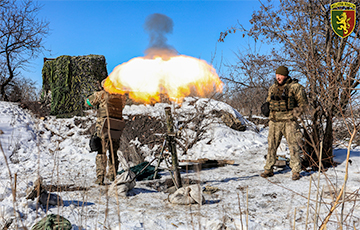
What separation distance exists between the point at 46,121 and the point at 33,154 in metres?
3.37

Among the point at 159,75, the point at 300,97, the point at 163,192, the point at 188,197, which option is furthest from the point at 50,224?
the point at 300,97

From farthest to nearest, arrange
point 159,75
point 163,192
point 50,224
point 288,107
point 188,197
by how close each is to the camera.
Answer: point 288,107 < point 159,75 < point 163,192 < point 188,197 < point 50,224

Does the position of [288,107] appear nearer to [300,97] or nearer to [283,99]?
[283,99]

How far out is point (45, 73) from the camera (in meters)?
12.9

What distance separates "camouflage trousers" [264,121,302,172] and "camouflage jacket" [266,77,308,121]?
151 millimetres

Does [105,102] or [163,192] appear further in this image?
[105,102]

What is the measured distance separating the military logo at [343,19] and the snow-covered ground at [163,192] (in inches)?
124

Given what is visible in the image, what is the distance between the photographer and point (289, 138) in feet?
18.1

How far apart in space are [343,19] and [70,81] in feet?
36.9

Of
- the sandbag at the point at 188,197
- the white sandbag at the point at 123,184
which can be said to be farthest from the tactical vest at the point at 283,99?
the white sandbag at the point at 123,184

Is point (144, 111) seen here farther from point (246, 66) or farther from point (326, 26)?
point (326, 26)

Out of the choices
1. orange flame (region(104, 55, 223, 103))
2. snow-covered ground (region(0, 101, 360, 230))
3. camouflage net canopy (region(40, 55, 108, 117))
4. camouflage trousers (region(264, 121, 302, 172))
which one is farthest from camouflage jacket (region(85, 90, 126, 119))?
camouflage net canopy (region(40, 55, 108, 117))

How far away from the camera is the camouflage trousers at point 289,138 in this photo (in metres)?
5.48

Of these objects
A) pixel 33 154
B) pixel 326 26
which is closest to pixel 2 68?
pixel 33 154
